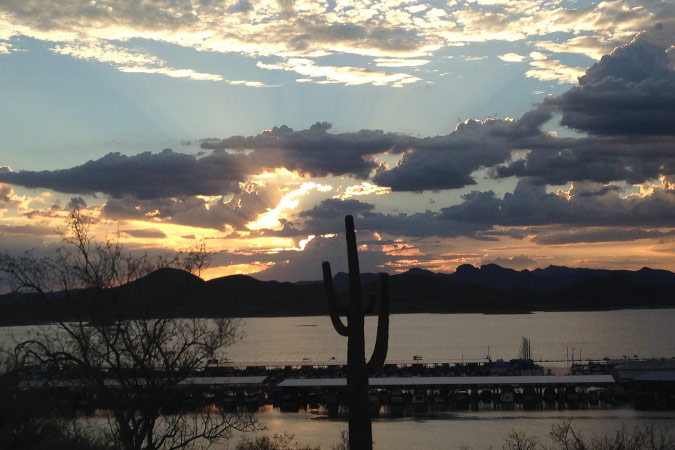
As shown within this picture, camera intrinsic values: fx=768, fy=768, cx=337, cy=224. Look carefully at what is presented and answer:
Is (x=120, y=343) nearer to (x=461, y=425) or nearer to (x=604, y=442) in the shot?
(x=604, y=442)

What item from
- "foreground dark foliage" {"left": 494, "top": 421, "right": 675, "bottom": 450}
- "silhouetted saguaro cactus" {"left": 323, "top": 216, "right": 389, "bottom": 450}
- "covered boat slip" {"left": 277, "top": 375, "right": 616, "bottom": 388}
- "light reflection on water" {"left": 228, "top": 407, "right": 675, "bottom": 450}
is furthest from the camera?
"covered boat slip" {"left": 277, "top": 375, "right": 616, "bottom": 388}

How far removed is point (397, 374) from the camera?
101062 mm

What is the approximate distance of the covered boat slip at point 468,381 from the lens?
84875 mm

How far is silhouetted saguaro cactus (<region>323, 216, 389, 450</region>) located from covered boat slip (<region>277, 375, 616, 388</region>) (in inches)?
2680

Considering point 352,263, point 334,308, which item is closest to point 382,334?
point 334,308

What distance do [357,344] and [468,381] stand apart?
240 ft

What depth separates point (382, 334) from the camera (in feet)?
60.7

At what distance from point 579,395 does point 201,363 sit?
233 feet

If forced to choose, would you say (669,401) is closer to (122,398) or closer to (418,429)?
(418,429)

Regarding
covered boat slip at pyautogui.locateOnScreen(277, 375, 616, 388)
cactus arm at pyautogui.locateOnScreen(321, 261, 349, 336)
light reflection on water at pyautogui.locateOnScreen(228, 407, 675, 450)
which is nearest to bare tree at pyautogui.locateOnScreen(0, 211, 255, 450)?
cactus arm at pyautogui.locateOnScreen(321, 261, 349, 336)

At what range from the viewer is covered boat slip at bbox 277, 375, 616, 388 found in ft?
278

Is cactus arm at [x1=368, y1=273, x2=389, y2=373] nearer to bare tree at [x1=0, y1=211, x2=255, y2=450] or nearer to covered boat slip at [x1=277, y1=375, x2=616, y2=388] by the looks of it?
bare tree at [x1=0, y1=211, x2=255, y2=450]

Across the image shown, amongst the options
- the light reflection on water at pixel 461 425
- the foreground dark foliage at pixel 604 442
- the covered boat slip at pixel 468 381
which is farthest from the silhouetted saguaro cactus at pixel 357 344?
the covered boat slip at pixel 468 381

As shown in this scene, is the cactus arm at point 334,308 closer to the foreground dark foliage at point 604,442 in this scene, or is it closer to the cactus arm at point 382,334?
the cactus arm at point 382,334
